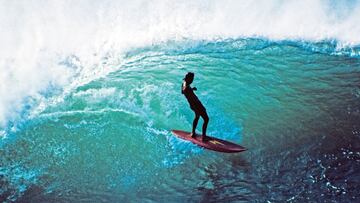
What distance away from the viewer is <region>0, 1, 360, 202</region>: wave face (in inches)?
326

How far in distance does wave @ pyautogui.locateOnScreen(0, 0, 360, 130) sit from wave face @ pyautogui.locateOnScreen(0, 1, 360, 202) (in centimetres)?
5

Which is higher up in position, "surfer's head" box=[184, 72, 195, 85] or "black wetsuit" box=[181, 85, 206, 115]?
"surfer's head" box=[184, 72, 195, 85]

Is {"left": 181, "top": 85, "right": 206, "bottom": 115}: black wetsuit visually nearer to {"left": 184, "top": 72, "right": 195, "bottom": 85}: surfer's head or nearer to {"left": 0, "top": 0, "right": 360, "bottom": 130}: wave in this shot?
{"left": 184, "top": 72, "right": 195, "bottom": 85}: surfer's head

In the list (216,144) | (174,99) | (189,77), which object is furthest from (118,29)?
(189,77)

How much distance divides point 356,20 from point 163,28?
6.33 m

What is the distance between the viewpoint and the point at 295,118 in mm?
9633

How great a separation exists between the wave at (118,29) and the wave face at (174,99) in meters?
0.05

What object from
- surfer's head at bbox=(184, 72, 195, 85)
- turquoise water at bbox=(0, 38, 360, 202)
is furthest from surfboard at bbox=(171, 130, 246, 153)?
surfer's head at bbox=(184, 72, 195, 85)

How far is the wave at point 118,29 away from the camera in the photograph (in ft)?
42.4

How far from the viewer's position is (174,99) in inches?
424

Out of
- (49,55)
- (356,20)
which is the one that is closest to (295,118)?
(356,20)

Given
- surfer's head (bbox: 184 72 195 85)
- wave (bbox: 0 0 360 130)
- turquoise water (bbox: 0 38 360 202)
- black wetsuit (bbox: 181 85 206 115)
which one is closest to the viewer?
surfer's head (bbox: 184 72 195 85)

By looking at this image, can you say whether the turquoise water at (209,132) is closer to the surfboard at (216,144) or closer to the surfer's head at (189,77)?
the surfboard at (216,144)

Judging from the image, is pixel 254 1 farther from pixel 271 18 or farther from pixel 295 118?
pixel 295 118
